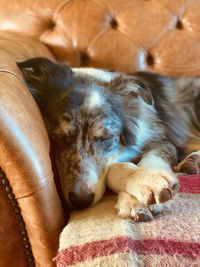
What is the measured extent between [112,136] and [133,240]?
74 cm

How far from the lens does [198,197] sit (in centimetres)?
114

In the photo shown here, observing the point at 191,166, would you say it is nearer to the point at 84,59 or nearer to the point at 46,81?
the point at 46,81

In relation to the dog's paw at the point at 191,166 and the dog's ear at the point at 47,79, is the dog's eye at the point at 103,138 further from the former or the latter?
the dog's paw at the point at 191,166

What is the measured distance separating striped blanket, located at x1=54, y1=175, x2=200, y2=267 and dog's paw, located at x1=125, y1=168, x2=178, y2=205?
67 mm

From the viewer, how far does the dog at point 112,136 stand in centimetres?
114

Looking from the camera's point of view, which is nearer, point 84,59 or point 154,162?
point 154,162

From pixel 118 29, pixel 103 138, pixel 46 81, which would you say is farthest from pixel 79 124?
pixel 118 29

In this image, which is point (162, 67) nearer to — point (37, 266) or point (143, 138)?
point (143, 138)

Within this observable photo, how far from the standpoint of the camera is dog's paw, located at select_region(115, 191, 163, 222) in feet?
3.32

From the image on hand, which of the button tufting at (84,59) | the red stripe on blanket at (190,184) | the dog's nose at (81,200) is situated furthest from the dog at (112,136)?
the button tufting at (84,59)

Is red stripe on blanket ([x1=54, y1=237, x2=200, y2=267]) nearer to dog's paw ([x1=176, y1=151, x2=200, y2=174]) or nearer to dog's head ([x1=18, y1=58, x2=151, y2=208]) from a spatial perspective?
dog's head ([x1=18, y1=58, x2=151, y2=208])

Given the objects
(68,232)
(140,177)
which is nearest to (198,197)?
(140,177)

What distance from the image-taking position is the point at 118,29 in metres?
2.20

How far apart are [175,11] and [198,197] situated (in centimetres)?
160
